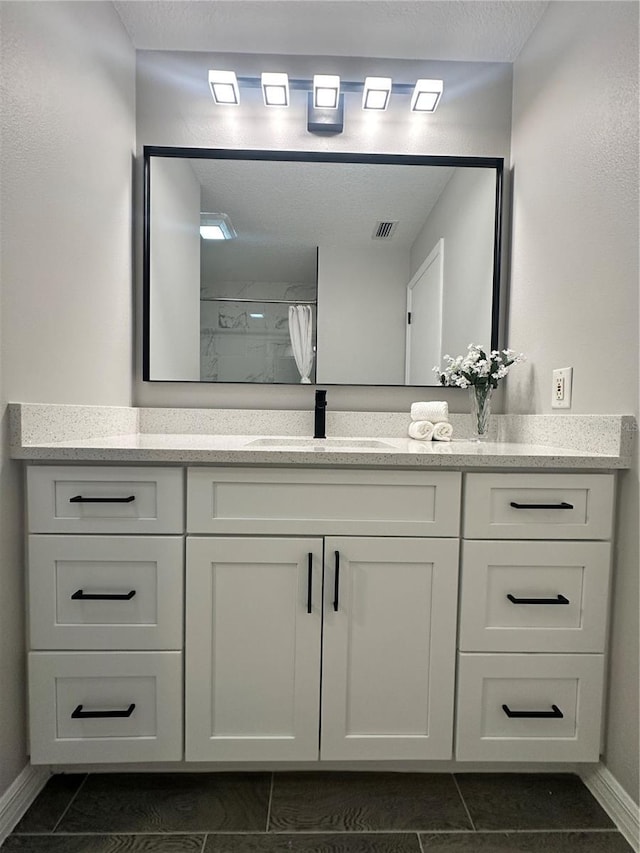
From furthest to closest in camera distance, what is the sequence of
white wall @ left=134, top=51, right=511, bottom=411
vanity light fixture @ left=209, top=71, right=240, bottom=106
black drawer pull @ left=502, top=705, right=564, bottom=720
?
1. white wall @ left=134, top=51, right=511, bottom=411
2. vanity light fixture @ left=209, top=71, right=240, bottom=106
3. black drawer pull @ left=502, top=705, right=564, bottom=720

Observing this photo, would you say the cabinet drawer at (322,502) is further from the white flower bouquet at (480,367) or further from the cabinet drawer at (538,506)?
the white flower bouquet at (480,367)

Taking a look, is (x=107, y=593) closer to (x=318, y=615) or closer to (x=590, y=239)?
(x=318, y=615)

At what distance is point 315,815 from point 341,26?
2316mm

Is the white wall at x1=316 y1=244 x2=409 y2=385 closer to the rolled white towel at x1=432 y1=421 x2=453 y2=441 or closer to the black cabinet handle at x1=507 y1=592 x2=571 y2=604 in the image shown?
the rolled white towel at x1=432 y1=421 x2=453 y2=441

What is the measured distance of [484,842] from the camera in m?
1.13

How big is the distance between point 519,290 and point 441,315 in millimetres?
281

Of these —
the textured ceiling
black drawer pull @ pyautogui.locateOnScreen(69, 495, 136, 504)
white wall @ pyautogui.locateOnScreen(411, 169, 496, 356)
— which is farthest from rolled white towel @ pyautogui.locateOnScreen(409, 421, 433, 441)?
the textured ceiling

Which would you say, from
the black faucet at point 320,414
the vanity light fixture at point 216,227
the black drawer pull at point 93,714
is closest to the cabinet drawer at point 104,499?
the black drawer pull at point 93,714

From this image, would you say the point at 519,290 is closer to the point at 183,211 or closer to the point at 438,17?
the point at 438,17

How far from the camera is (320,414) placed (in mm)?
1722

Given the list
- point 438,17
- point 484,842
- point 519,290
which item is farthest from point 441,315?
point 484,842

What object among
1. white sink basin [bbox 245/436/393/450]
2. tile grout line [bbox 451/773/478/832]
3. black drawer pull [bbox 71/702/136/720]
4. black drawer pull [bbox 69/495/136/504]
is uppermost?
white sink basin [bbox 245/436/393/450]

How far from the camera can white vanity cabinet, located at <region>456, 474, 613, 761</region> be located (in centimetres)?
121

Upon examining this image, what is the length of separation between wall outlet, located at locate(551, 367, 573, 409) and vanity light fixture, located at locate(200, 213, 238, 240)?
3.93 ft
